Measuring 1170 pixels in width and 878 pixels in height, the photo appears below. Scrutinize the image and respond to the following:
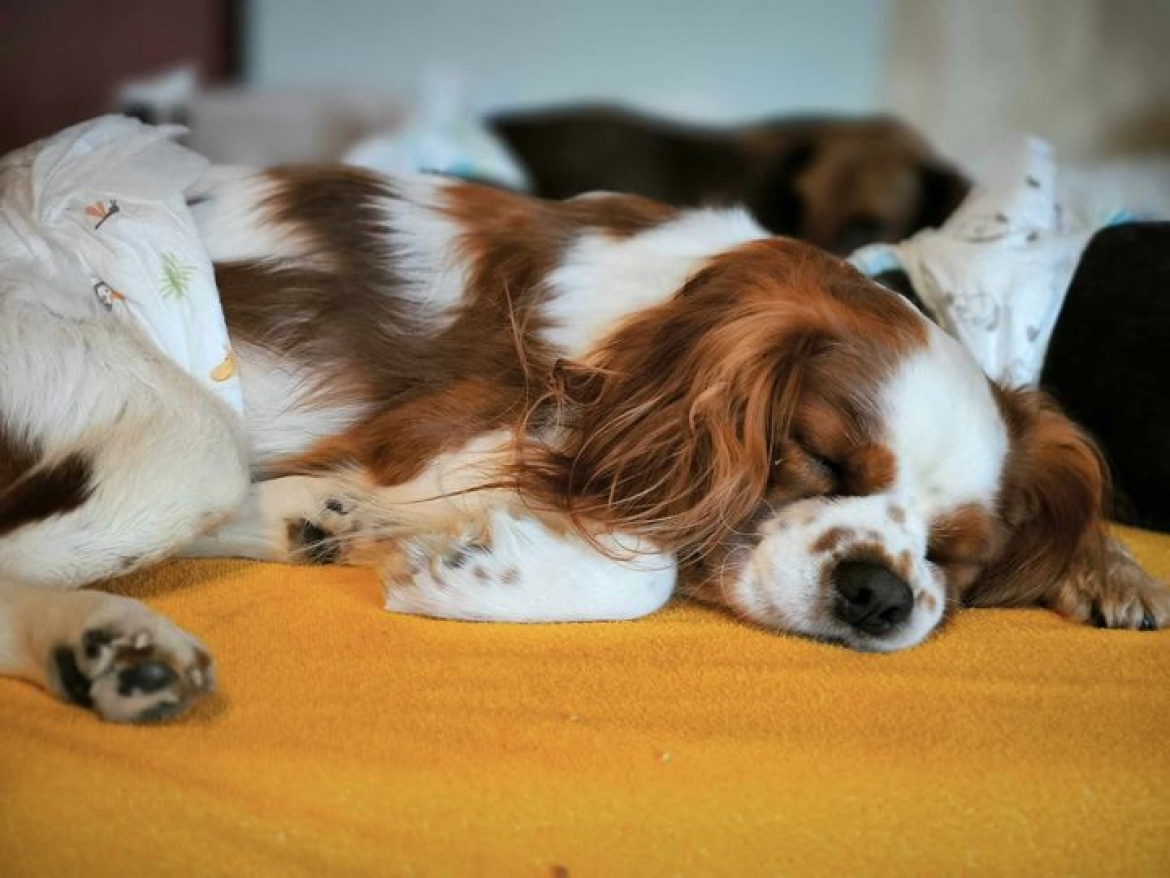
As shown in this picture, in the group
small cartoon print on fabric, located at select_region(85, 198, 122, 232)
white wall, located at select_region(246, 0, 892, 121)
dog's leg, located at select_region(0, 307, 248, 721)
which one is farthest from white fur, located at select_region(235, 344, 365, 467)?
white wall, located at select_region(246, 0, 892, 121)

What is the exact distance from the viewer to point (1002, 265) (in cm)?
288

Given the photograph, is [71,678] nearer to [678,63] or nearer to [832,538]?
[832,538]

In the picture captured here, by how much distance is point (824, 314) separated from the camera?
Result: 216 centimetres

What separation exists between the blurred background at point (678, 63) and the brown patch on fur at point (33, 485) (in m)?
3.01

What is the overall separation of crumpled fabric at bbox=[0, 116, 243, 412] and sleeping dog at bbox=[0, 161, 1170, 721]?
Answer: 4 centimetres

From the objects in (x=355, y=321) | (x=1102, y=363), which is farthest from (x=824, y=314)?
(x=1102, y=363)

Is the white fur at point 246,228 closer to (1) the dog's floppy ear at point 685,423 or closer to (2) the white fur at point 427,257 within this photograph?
(2) the white fur at point 427,257

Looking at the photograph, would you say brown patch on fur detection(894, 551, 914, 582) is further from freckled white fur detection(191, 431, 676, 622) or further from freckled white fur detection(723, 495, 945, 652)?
Result: freckled white fur detection(191, 431, 676, 622)

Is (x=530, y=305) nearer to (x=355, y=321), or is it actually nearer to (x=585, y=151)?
(x=355, y=321)

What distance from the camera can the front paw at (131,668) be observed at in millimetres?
1530

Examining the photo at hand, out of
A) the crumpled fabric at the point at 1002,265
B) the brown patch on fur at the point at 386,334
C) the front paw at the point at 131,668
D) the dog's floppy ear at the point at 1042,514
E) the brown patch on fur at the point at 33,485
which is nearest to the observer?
the front paw at the point at 131,668

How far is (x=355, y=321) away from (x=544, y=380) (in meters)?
0.36

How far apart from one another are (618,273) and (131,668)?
114 cm

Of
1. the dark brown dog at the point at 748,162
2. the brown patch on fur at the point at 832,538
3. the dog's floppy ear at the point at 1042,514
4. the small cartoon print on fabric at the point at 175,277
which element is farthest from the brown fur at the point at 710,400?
the dark brown dog at the point at 748,162
